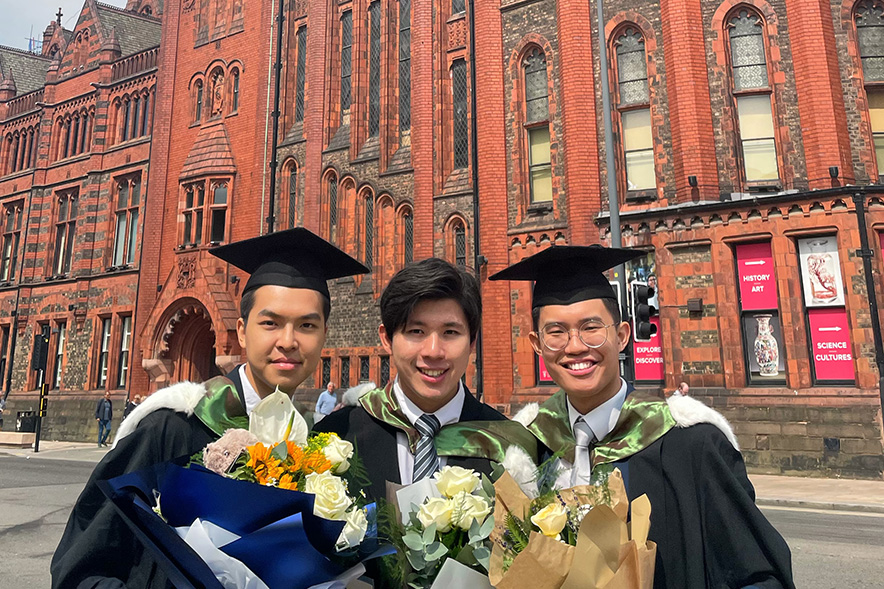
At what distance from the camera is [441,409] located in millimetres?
2758

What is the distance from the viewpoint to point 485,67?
1658 cm

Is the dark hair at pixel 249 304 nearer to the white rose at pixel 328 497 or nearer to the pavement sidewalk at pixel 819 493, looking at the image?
the white rose at pixel 328 497

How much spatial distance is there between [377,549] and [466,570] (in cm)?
31

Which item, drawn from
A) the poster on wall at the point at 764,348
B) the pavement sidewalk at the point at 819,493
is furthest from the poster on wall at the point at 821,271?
the pavement sidewalk at the point at 819,493

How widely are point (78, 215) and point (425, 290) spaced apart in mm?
28328

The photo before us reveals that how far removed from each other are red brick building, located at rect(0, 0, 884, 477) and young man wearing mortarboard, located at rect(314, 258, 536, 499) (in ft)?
39.3

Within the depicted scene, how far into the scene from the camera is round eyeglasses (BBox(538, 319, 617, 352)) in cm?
248

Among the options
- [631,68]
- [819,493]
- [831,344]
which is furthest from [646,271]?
[819,493]

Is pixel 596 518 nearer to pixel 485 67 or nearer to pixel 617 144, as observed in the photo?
pixel 617 144

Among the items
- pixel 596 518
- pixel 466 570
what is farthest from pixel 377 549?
pixel 596 518

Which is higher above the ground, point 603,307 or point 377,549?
point 603,307

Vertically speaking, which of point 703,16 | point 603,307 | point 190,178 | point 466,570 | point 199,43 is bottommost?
point 466,570

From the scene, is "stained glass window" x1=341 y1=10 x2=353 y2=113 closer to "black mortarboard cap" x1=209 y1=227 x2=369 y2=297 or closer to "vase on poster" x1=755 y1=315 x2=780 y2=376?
"vase on poster" x1=755 y1=315 x2=780 y2=376

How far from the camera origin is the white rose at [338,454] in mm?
1886
